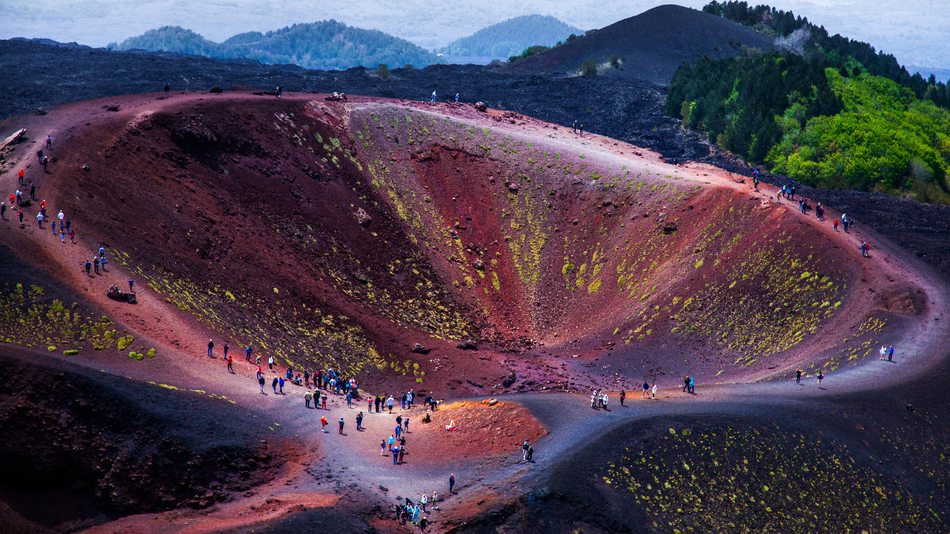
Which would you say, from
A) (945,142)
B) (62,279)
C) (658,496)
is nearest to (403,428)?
(658,496)

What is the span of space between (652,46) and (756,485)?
16782cm

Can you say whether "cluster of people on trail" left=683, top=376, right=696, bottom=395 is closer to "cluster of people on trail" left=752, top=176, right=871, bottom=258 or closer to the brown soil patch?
the brown soil patch

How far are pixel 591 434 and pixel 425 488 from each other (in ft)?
30.2

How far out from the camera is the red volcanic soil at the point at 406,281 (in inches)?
1464

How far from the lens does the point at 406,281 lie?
6034cm

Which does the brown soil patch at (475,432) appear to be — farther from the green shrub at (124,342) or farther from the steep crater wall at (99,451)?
the green shrub at (124,342)

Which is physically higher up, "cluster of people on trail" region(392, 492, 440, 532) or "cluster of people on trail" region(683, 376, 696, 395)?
"cluster of people on trail" region(683, 376, 696, 395)

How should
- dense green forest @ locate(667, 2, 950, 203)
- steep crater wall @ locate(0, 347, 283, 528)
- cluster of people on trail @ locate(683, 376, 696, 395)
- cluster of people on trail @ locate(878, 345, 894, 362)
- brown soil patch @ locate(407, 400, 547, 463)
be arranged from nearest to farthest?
steep crater wall @ locate(0, 347, 283, 528) → brown soil patch @ locate(407, 400, 547, 463) → cluster of people on trail @ locate(683, 376, 696, 395) → cluster of people on trail @ locate(878, 345, 894, 362) → dense green forest @ locate(667, 2, 950, 203)

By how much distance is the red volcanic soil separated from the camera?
37.2 metres

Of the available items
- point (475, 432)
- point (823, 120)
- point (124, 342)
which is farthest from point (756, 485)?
point (823, 120)

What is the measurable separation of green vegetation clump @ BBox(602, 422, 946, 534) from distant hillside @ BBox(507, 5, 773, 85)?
137905 millimetres

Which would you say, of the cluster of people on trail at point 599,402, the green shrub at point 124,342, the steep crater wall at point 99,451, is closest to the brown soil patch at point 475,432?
the cluster of people on trail at point 599,402

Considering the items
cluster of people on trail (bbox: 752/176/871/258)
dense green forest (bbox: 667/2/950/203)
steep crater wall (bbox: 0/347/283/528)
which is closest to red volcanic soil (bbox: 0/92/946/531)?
steep crater wall (bbox: 0/347/283/528)

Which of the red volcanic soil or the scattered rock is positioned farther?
the scattered rock
